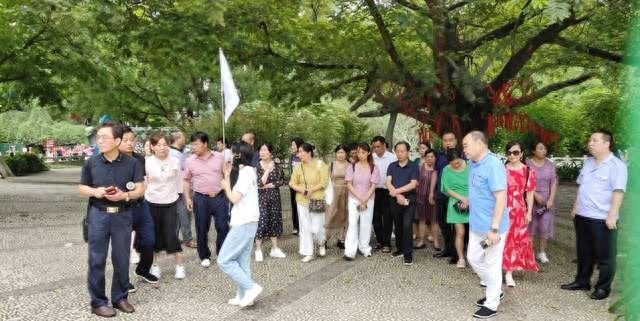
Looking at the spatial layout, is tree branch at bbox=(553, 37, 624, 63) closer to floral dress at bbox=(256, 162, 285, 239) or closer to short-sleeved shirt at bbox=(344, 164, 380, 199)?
short-sleeved shirt at bbox=(344, 164, 380, 199)

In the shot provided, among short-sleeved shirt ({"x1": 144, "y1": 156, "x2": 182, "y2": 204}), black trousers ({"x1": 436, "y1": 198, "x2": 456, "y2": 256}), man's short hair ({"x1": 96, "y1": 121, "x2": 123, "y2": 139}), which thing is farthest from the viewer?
black trousers ({"x1": 436, "y1": 198, "x2": 456, "y2": 256})

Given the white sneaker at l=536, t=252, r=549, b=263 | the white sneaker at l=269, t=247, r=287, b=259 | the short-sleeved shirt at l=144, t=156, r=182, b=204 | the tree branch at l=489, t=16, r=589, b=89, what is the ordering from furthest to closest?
1. the tree branch at l=489, t=16, r=589, b=89
2. the white sneaker at l=269, t=247, r=287, b=259
3. the white sneaker at l=536, t=252, r=549, b=263
4. the short-sleeved shirt at l=144, t=156, r=182, b=204

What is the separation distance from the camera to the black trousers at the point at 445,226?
7.25m

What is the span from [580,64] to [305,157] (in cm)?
761

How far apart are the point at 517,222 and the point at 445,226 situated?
1.36 m

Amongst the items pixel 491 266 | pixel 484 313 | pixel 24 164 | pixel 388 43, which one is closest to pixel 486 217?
pixel 491 266

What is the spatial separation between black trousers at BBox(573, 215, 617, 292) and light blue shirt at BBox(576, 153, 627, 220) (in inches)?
4.0

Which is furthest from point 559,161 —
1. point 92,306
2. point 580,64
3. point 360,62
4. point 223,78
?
point 92,306

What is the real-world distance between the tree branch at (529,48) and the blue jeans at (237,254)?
6.18 meters

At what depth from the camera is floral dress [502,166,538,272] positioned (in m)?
6.01

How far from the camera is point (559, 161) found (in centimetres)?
2195

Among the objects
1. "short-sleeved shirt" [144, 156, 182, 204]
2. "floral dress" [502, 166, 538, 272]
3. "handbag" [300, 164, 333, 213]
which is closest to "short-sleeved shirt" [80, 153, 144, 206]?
"short-sleeved shirt" [144, 156, 182, 204]

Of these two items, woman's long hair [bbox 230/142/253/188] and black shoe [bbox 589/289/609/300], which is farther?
black shoe [bbox 589/289/609/300]

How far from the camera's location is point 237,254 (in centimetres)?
497
